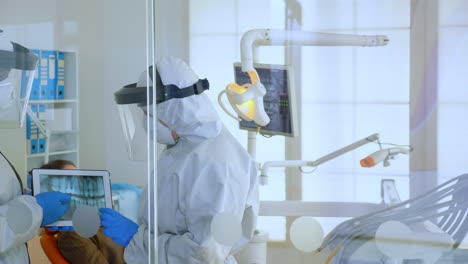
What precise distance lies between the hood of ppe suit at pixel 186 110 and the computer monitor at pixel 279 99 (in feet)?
0.50

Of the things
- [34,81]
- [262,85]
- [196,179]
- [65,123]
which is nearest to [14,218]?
[65,123]

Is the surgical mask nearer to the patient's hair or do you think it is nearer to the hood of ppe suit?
the hood of ppe suit

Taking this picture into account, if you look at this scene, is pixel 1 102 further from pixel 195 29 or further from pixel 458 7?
pixel 458 7

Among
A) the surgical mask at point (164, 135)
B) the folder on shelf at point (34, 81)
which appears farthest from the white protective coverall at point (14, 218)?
the surgical mask at point (164, 135)

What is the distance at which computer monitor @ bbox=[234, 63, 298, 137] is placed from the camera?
4.89 ft

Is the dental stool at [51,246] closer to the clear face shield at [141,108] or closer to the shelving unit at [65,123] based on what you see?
the shelving unit at [65,123]

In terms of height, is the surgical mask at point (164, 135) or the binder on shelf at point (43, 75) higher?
the binder on shelf at point (43, 75)

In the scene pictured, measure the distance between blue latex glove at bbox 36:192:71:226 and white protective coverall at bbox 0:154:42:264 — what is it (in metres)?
0.02

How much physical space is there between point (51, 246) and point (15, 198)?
0.20 m

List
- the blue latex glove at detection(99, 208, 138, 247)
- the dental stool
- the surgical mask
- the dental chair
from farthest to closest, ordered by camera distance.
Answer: the dental stool → the blue latex glove at detection(99, 208, 138, 247) → the surgical mask → the dental chair

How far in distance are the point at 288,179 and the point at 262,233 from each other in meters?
0.17

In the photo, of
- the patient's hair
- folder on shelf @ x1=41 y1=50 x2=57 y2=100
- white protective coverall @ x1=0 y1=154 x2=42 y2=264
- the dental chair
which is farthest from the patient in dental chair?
the dental chair

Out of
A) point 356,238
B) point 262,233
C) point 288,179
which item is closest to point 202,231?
point 262,233

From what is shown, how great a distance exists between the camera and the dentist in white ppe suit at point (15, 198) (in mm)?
1912
